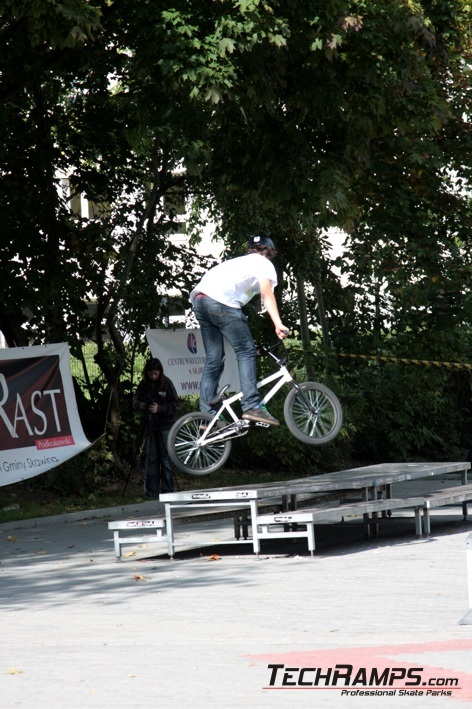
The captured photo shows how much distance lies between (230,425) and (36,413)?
5737 mm

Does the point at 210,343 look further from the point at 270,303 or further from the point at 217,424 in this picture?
the point at 217,424

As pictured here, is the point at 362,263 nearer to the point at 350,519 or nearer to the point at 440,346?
the point at 440,346

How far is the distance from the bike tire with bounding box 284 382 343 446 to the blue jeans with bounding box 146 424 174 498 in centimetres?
544

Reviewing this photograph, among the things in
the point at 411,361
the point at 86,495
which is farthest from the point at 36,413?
the point at 411,361

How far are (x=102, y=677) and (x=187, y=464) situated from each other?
209 inches

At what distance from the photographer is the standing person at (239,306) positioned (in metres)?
10.9

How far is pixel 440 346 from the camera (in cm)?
2109

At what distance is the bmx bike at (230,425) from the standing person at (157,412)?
191 inches

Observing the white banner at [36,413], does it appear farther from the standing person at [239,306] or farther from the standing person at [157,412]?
the standing person at [239,306]

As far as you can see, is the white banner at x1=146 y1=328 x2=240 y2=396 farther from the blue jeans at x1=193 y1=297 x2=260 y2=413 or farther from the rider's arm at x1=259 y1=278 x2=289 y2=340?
the rider's arm at x1=259 y1=278 x2=289 y2=340

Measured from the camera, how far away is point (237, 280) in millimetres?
10945

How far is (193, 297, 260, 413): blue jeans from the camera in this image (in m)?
10.9

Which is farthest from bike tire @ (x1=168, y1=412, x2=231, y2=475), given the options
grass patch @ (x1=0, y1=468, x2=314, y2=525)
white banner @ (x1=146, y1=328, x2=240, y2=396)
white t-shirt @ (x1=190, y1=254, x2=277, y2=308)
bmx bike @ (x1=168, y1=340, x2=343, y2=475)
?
white banner @ (x1=146, y1=328, x2=240, y2=396)

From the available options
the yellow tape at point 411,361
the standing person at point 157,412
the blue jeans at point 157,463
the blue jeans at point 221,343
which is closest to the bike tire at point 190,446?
the blue jeans at point 221,343
